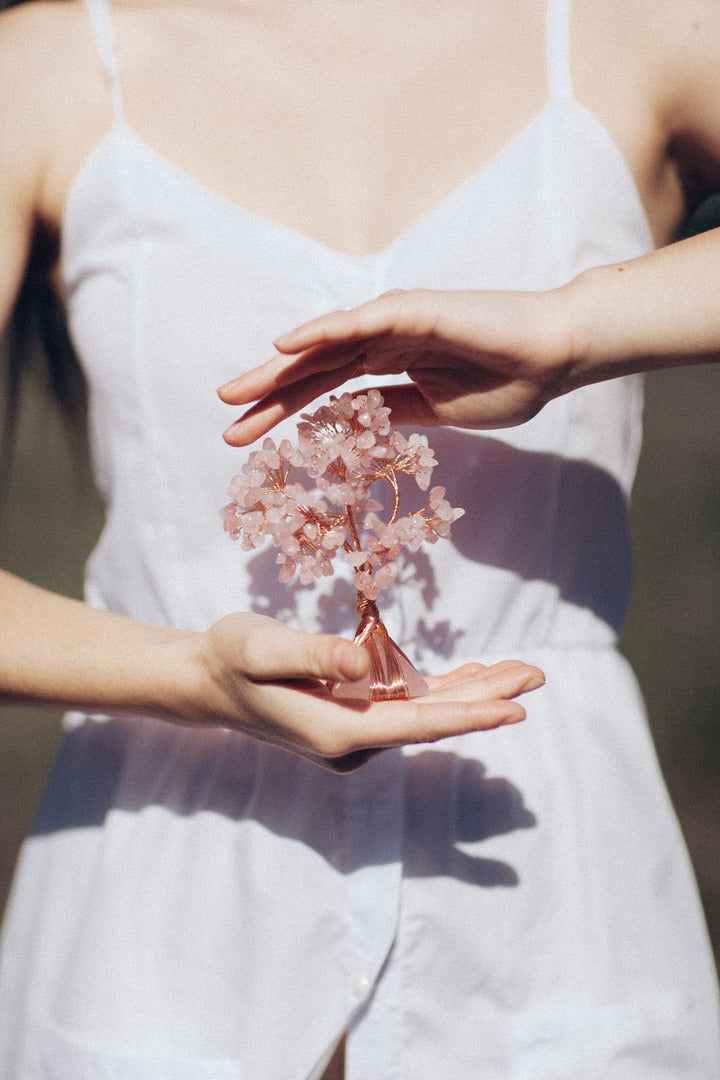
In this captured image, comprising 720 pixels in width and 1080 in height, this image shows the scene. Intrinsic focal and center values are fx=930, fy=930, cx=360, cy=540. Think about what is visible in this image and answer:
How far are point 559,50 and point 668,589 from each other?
8.12ft

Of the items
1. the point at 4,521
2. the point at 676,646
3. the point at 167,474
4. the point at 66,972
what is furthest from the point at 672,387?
the point at 66,972

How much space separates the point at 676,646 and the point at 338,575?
98.1 inches

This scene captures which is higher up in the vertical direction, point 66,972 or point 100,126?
point 100,126

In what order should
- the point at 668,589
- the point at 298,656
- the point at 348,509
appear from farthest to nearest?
the point at 668,589 < the point at 348,509 < the point at 298,656

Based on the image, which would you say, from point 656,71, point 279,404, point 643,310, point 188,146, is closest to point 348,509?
point 279,404

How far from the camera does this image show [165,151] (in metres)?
1.06

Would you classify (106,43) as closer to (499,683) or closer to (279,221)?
(279,221)

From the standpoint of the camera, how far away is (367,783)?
94 centimetres

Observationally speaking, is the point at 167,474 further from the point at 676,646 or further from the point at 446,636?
the point at 676,646

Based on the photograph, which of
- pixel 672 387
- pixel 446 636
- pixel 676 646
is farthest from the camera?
pixel 672 387

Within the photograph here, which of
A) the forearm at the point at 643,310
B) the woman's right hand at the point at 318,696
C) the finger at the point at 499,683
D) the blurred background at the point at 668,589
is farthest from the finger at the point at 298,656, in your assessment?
the blurred background at the point at 668,589

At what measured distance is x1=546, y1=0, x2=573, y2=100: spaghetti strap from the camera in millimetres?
1035

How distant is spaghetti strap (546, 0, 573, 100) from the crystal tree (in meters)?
0.47

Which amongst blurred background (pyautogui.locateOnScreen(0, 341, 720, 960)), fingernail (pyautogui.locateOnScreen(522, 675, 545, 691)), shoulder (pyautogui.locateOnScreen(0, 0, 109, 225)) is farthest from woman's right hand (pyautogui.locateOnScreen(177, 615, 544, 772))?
blurred background (pyautogui.locateOnScreen(0, 341, 720, 960))
